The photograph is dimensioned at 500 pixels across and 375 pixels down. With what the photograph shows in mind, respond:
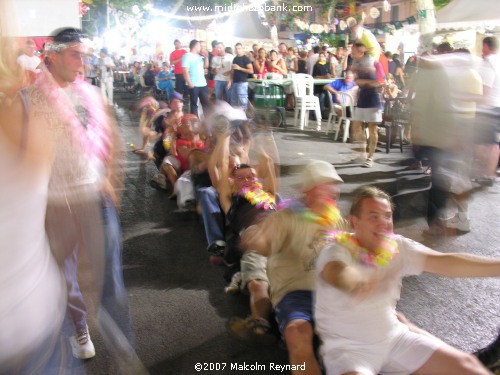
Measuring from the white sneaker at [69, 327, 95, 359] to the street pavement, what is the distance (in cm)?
6

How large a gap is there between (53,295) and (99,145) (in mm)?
1465

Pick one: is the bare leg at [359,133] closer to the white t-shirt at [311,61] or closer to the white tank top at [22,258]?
the white t-shirt at [311,61]

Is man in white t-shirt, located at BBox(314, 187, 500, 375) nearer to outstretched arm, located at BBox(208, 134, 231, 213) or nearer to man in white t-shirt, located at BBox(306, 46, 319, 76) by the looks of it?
outstretched arm, located at BBox(208, 134, 231, 213)

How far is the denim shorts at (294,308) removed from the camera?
273cm

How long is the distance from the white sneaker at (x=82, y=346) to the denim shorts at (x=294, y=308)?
1.17 meters

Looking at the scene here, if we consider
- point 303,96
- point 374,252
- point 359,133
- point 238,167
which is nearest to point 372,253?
point 374,252

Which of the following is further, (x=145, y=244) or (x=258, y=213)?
(x=145, y=244)

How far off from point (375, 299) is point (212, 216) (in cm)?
231

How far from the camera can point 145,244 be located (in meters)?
4.97

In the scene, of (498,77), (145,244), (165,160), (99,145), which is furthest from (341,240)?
(498,77)

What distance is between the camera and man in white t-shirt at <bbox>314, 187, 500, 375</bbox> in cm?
230

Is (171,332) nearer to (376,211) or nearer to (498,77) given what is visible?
(376,211)

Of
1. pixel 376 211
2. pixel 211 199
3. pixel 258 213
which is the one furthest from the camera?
pixel 211 199

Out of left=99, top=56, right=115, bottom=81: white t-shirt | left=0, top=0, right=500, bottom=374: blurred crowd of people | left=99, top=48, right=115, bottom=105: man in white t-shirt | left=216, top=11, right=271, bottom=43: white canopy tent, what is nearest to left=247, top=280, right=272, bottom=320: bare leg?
left=0, top=0, right=500, bottom=374: blurred crowd of people
